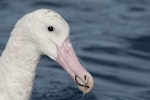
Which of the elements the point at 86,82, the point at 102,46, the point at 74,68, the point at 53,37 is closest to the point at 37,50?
the point at 53,37

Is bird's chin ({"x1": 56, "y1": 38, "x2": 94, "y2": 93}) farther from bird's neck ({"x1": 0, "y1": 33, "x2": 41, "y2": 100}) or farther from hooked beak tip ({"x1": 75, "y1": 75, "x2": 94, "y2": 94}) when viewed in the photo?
bird's neck ({"x1": 0, "y1": 33, "x2": 41, "y2": 100})

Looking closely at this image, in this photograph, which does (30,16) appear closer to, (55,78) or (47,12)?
(47,12)

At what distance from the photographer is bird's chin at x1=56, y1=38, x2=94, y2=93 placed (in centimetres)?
615

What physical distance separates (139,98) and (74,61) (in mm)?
2591

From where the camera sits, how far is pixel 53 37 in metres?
6.25

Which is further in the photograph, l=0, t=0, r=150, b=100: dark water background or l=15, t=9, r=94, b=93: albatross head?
l=0, t=0, r=150, b=100: dark water background

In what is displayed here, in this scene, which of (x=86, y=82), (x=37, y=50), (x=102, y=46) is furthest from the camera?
(x=102, y=46)

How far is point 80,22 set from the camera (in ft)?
37.0

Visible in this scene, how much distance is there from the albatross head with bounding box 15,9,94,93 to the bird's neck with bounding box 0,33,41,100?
0.36 feet

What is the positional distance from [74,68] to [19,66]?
0.57 meters

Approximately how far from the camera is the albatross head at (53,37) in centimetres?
619

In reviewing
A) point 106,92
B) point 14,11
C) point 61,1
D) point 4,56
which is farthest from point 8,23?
point 4,56

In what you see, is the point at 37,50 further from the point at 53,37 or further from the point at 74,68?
the point at 74,68

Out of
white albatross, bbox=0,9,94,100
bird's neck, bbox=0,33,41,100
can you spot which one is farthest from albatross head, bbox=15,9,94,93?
bird's neck, bbox=0,33,41,100
